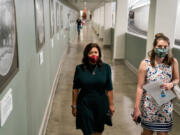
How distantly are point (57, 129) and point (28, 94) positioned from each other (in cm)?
145

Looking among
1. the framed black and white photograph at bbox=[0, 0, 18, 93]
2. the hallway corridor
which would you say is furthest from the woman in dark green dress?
the hallway corridor

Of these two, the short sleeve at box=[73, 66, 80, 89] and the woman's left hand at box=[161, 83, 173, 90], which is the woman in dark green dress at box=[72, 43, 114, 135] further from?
the woman's left hand at box=[161, 83, 173, 90]

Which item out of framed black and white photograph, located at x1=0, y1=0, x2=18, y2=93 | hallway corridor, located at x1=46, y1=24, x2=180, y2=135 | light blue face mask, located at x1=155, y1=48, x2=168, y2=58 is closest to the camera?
framed black and white photograph, located at x1=0, y1=0, x2=18, y2=93

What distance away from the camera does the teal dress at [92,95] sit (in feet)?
8.29

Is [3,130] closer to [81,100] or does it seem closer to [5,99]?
[5,99]

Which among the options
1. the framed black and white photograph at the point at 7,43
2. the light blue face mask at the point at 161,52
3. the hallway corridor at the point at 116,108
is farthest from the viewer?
the hallway corridor at the point at 116,108

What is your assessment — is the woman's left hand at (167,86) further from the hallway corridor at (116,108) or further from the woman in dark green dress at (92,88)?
the hallway corridor at (116,108)

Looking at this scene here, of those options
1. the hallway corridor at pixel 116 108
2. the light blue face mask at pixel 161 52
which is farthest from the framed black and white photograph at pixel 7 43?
the hallway corridor at pixel 116 108

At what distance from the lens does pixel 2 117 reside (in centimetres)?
151

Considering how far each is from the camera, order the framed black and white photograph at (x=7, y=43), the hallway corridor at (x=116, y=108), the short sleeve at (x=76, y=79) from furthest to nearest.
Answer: the hallway corridor at (x=116, y=108), the short sleeve at (x=76, y=79), the framed black and white photograph at (x=7, y=43)

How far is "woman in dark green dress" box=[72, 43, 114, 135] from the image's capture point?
2.53 m

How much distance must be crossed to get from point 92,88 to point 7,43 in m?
1.14

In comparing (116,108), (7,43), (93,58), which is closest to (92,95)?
(93,58)

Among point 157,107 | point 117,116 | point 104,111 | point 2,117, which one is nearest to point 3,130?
point 2,117
